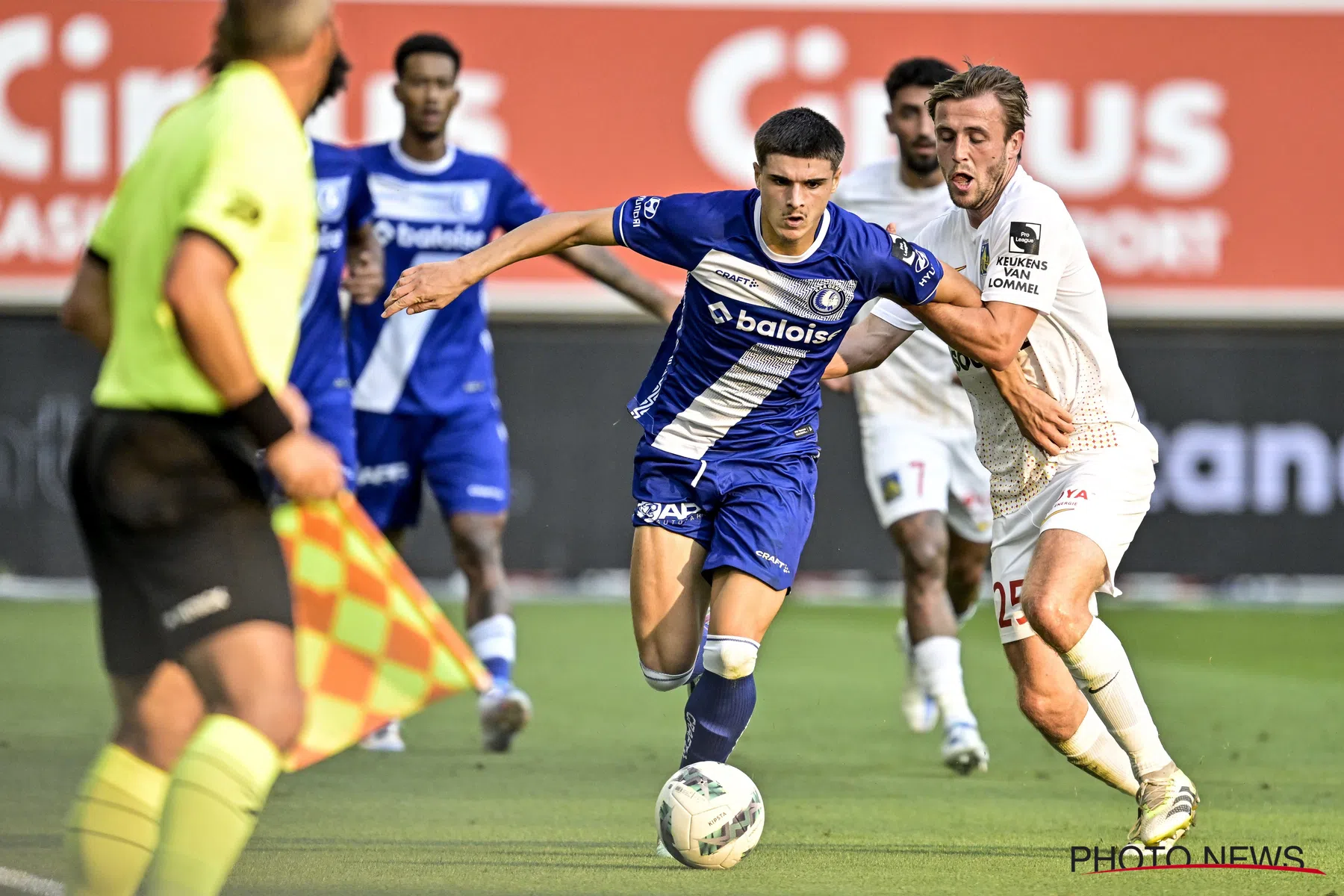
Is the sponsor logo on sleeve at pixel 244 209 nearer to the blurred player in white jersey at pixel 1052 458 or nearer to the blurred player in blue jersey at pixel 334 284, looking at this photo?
the blurred player in white jersey at pixel 1052 458

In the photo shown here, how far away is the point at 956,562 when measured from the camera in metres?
9.31

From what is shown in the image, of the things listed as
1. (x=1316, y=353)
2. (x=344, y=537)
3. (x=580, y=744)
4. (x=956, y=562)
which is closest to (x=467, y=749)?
(x=580, y=744)

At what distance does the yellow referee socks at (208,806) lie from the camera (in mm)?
3959

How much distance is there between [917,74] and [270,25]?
5.22m

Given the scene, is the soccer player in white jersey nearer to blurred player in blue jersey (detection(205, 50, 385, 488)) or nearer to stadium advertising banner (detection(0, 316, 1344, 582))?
blurred player in blue jersey (detection(205, 50, 385, 488))

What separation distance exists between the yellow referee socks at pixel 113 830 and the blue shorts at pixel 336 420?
4.27 m

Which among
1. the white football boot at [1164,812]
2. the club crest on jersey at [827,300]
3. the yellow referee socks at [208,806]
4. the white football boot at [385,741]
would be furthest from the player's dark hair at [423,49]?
the yellow referee socks at [208,806]

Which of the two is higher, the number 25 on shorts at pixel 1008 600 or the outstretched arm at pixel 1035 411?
the outstretched arm at pixel 1035 411

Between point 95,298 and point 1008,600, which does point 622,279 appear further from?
point 95,298

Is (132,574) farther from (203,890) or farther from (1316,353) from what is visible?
(1316,353)

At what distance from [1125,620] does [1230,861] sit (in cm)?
868

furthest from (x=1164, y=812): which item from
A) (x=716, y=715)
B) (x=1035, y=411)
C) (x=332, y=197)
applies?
(x=332, y=197)

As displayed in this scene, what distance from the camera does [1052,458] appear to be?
20.6 feet

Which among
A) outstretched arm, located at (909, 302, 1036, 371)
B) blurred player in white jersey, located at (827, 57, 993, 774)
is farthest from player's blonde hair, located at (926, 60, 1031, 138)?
blurred player in white jersey, located at (827, 57, 993, 774)
